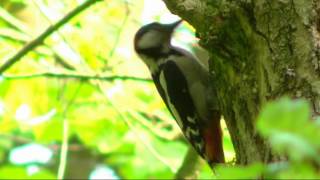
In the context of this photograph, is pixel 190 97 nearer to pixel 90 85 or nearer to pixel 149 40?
pixel 149 40

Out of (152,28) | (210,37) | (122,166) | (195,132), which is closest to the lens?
(210,37)

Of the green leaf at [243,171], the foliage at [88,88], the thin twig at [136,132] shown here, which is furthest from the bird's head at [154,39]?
the green leaf at [243,171]

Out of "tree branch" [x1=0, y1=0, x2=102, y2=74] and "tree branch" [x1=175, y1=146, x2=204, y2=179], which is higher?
"tree branch" [x1=0, y1=0, x2=102, y2=74]

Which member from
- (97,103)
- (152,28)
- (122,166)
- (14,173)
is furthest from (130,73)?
(122,166)

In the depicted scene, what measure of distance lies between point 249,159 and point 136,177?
2823 mm

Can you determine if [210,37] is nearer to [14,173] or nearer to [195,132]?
[195,132]

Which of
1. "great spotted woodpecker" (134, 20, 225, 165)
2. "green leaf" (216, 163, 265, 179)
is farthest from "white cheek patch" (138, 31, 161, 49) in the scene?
"green leaf" (216, 163, 265, 179)

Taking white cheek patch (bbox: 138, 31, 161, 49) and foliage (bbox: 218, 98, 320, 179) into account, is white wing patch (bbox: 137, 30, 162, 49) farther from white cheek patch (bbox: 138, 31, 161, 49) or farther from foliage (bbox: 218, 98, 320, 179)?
foliage (bbox: 218, 98, 320, 179)

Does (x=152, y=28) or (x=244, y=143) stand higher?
(x=152, y=28)

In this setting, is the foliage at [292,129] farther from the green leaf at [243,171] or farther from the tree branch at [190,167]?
the tree branch at [190,167]

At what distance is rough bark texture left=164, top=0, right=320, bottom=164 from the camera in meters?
1.79

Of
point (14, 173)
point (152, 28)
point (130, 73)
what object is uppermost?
point (152, 28)

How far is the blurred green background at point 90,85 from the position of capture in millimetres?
3807

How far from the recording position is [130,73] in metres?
3.77
